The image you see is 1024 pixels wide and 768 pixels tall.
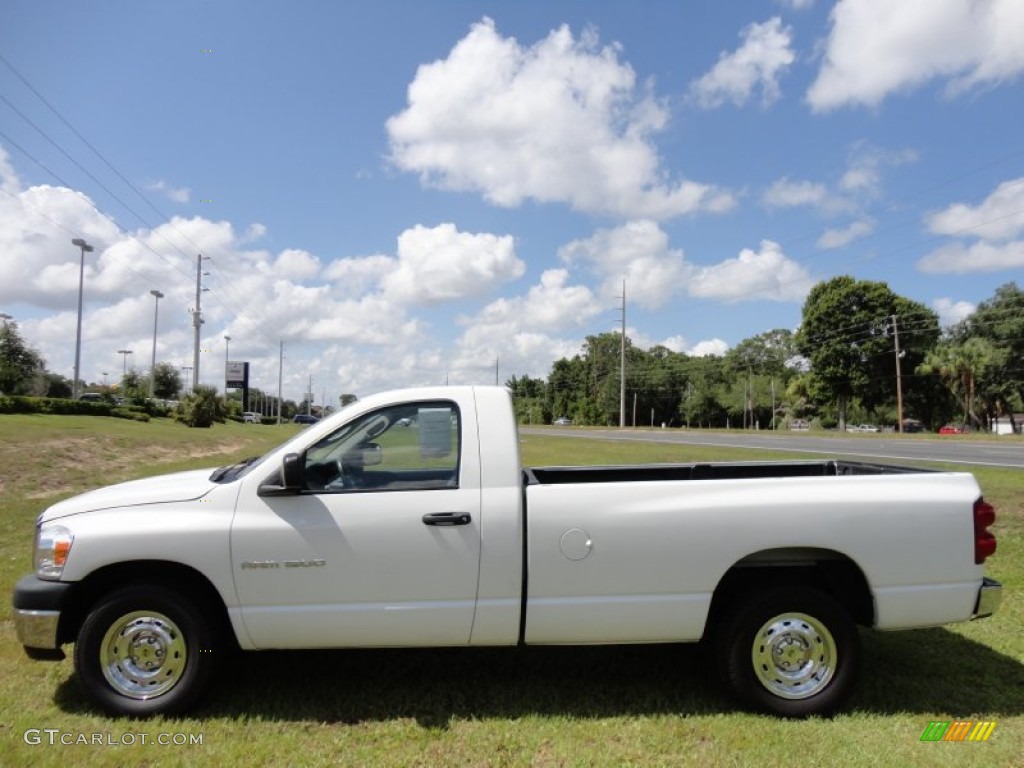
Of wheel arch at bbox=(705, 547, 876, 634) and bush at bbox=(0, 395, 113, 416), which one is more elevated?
bush at bbox=(0, 395, 113, 416)

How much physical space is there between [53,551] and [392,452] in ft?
6.15

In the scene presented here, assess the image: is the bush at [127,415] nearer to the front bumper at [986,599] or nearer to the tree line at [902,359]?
the tree line at [902,359]

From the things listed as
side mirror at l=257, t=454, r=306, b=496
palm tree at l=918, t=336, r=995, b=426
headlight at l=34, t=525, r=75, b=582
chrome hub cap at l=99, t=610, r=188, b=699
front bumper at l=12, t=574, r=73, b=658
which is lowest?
chrome hub cap at l=99, t=610, r=188, b=699

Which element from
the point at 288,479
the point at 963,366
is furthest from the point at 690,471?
the point at 963,366

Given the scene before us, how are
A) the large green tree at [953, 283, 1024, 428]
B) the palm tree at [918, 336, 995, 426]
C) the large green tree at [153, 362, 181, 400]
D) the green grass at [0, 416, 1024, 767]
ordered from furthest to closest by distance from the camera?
1. the large green tree at [153, 362, 181, 400]
2. the large green tree at [953, 283, 1024, 428]
3. the palm tree at [918, 336, 995, 426]
4. the green grass at [0, 416, 1024, 767]

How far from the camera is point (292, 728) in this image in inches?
147

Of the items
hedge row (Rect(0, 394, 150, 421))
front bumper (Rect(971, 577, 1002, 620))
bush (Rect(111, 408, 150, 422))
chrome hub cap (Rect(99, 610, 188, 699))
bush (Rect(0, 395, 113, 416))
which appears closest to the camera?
chrome hub cap (Rect(99, 610, 188, 699))

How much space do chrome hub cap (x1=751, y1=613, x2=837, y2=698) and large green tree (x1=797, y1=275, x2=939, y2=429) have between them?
192 feet

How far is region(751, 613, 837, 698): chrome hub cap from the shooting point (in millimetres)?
3869

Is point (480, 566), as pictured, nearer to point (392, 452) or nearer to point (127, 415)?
point (392, 452)

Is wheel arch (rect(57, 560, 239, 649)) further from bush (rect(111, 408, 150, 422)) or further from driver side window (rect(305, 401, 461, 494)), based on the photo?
bush (rect(111, 408, 150, 422))

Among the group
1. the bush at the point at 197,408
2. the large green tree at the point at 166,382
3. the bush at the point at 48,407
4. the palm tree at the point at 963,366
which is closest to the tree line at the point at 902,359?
the palm tree at the point at 963,366

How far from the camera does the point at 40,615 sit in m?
3.70

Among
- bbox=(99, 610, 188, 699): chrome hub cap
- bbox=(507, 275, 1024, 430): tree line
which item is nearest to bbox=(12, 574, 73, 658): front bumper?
bbox=(99, 610, 188, 699): chrome hub cap
